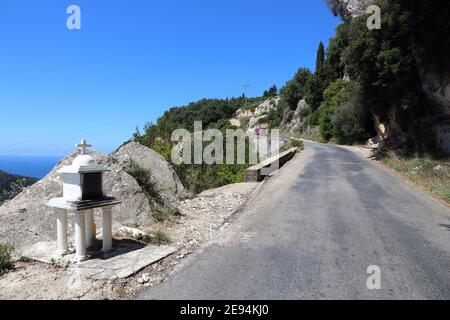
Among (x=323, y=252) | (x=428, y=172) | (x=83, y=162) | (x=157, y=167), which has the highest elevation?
(x=83, y=162)

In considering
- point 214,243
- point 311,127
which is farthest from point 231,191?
point 311,127

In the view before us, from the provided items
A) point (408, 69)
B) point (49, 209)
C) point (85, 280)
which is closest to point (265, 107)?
point (408, 69)

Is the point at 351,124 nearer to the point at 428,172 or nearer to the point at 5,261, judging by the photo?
the point at 428,172

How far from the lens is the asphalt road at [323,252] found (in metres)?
4.09

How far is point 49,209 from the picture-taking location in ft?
20.2

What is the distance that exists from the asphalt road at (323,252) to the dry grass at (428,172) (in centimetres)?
127

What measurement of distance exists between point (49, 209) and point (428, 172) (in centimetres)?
1268

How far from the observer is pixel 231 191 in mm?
10898

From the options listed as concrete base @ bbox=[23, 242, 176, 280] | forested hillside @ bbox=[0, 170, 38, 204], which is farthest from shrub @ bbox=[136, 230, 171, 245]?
forested hillside @ bbox=[0, 170, 38, 204]

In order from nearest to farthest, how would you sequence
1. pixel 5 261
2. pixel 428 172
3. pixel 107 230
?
pixel 5 261 → pixel 107 230 → pixel 428 172

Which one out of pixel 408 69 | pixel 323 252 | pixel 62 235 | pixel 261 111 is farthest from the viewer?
pixel 261 111

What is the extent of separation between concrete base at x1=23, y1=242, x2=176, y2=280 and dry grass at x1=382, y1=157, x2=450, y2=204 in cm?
849

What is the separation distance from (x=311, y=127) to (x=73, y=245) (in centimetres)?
4617

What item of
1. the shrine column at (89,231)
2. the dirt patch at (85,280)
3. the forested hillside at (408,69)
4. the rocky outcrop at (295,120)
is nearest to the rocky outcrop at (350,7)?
the forested hillside at (408,69)
